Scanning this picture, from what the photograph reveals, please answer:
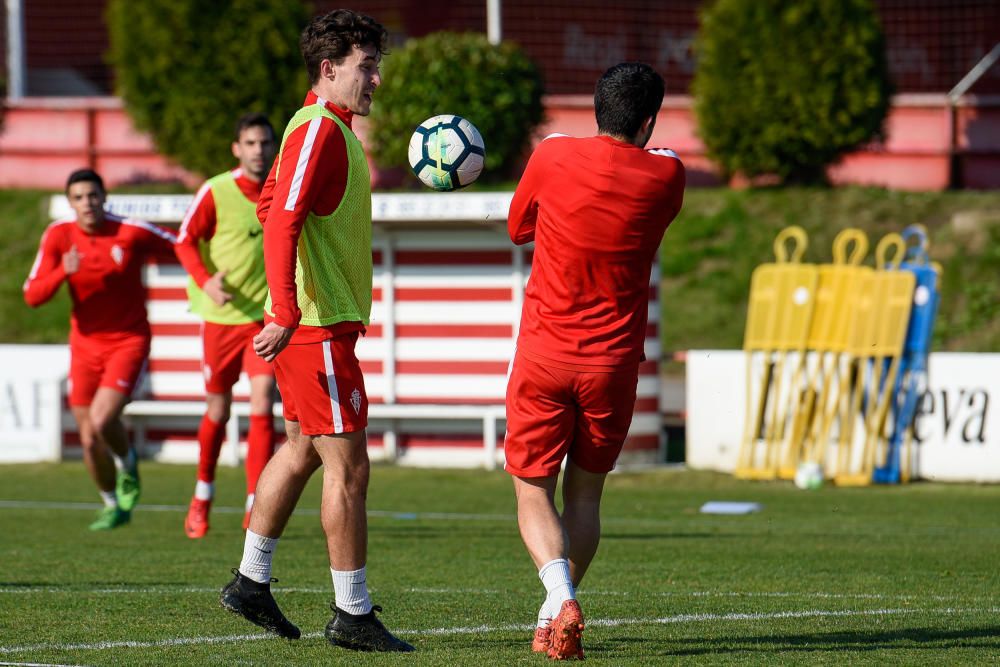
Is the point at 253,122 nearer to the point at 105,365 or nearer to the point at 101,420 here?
the point at 105,365

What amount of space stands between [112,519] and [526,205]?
5621mm

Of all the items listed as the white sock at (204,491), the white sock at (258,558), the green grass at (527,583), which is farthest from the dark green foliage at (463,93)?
the white sock at (258,558)

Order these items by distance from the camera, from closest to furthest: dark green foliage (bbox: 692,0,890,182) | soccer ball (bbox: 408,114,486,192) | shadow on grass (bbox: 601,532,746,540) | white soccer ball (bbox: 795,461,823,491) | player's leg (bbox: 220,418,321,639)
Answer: player's leg (bbox: 220,418,321,639) < soccer ball (bbox: 408,114,486,192) < shadow on grass (bbox: 601,532,746,540) < white soccer ball (bbox: 795,461,823,491) < dark green foliage (bbox: 692,0,890,182)

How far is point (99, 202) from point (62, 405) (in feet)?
19.8

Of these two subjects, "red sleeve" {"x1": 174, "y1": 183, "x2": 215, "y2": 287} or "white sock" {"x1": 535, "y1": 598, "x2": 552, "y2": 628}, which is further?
"red sleeve" {"x1": 174, "y1": 183, "x2": 215, "y2": 287}

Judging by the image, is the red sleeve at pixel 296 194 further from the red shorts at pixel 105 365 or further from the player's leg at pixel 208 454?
the red shorts at pixel 105 365

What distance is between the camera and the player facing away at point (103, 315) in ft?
34.8

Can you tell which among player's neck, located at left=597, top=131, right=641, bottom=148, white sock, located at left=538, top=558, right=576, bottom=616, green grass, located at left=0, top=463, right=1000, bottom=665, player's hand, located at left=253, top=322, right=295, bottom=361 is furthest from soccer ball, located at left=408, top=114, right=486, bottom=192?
green grass, located at left=0, top=463, right=1000, bottom=665

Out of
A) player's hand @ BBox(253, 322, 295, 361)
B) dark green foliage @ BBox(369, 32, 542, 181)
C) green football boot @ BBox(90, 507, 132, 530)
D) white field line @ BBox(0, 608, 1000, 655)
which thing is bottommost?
green football boot @ BBox(90, 507, 132, 530)

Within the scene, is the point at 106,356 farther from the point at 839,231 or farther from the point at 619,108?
the point at 839,231

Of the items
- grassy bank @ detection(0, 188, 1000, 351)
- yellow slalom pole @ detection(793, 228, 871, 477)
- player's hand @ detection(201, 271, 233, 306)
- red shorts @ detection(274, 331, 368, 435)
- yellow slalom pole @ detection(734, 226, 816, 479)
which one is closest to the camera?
red shorts @ detection(274, 331, 368, 435)

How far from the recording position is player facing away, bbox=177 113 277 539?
995 centimetres

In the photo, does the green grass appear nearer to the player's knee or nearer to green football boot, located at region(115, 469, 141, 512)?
green football boot, located at region(115, 469, 141, 512)

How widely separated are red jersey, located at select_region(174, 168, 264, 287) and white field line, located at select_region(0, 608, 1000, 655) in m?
4.04
